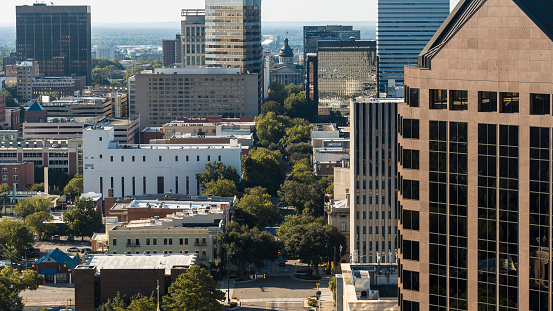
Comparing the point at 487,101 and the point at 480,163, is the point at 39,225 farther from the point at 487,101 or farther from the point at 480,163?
the point at 487,101

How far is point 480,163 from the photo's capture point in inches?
2111

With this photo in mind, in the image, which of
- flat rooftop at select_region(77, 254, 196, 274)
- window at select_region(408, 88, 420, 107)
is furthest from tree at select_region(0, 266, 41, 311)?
window at select_region(408, 88, 420, 107)

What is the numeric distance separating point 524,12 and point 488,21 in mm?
1776

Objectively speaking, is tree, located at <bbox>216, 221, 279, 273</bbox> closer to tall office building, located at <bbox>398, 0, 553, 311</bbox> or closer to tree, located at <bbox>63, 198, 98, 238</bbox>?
tree, located at <bbox>63, 198, 98, 238</bbox>

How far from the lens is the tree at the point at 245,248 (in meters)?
147

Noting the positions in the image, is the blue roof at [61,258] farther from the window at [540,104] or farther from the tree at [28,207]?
the window at [540,104]

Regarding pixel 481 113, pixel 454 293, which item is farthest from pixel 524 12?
pixel 454 293

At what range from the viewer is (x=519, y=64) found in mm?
51750

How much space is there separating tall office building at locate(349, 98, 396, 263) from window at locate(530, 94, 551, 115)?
7509cm

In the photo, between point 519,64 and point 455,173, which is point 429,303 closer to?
point 455,173

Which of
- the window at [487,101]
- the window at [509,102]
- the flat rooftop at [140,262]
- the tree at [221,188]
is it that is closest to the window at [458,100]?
the window at [487,101]

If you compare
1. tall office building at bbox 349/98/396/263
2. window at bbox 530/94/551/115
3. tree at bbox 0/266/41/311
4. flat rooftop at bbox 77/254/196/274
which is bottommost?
tree at bbox 0/266/41/311

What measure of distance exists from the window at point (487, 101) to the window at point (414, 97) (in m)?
3.42

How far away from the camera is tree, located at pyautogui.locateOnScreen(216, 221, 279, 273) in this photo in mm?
147000
